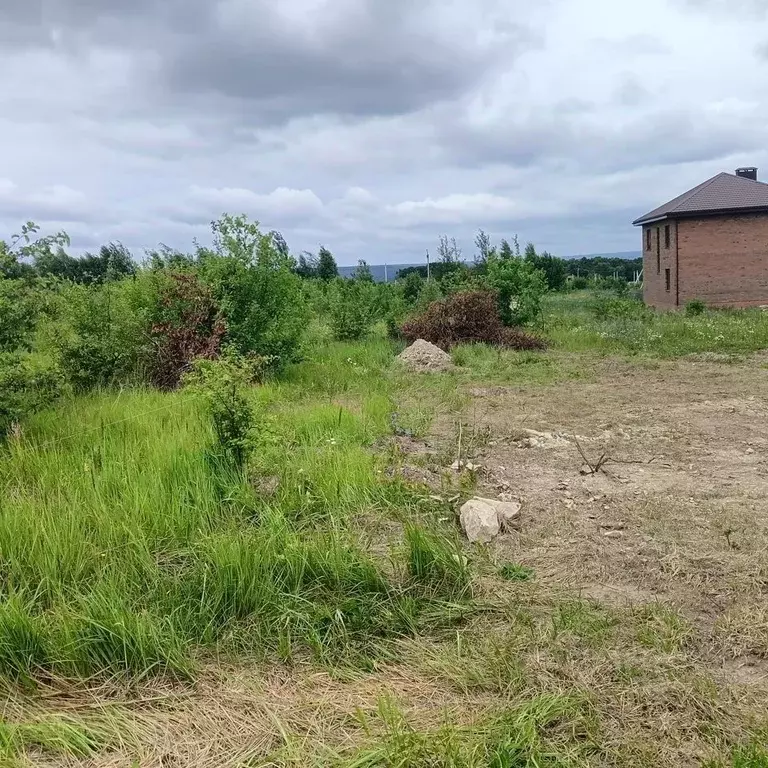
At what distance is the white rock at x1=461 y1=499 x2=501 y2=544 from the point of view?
418cm

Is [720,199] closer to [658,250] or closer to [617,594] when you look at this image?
[658,250]

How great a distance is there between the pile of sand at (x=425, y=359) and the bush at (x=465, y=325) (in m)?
2.01

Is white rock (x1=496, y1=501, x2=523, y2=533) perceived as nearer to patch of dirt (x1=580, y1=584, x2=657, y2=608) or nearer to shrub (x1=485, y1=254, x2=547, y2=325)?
patch of dirt (x1=580, y1=584, x2=657, y2=608)

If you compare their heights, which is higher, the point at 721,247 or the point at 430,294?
the point at 721,247

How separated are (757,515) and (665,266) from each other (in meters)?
26.3

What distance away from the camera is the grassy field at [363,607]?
8.33 ft

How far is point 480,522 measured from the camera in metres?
4.23

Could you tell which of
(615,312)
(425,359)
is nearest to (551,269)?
(615,312)

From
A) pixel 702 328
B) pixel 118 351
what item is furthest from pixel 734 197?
pixel 118 351

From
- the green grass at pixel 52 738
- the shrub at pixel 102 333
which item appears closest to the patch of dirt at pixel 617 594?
the green grass at pixel 52 738

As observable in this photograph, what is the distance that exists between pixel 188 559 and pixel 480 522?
1744 mm

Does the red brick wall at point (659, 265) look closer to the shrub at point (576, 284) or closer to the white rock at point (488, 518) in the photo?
the shrub at point (576, 284)

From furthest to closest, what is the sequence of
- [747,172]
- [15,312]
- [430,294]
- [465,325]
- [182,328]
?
[747,172]
[430,294]
[465,325]
[182,328]
[15,312]

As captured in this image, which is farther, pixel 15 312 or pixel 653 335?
pixel 653 335
